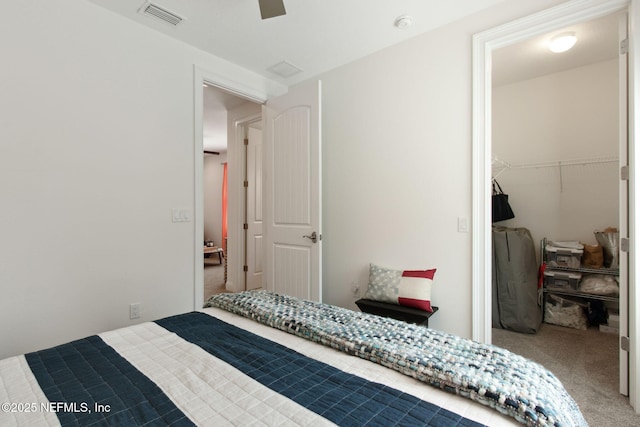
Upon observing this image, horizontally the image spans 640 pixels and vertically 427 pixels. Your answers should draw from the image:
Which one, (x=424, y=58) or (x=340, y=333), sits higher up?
(x=424, y=58)

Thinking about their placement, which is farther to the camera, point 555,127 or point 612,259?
point 555,127

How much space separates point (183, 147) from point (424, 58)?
2.06 m

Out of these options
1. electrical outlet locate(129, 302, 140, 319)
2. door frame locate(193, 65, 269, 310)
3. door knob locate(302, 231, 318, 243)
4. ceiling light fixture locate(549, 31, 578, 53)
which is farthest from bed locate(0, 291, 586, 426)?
ceiling light fixture locate(549, 31, 578, 53)

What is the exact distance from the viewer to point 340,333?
1198 mm

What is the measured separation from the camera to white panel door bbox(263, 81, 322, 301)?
111 inches

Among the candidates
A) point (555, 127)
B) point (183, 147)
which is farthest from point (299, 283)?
point (555, 127)

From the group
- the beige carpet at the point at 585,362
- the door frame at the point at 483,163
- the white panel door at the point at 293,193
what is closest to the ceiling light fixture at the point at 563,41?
the door frame at the point at 483,163

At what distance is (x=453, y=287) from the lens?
7.48 ft

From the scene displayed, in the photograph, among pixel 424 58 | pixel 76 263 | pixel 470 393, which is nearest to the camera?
pixel 470 393

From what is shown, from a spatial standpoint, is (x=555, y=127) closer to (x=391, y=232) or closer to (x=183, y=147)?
(x=391, y=232)

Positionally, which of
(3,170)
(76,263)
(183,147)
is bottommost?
(76,263)

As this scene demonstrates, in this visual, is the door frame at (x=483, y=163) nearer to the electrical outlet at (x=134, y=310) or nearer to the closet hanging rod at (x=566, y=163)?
the closet hanging rod at (x=566, y=163)

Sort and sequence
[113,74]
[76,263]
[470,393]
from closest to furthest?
[470,393] → [76,263] → [113,74]

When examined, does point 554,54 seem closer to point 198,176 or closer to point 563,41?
point 563,41
